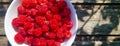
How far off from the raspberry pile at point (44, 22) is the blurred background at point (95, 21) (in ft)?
0.39

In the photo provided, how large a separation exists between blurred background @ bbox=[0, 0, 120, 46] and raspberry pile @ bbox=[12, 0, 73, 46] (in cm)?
12

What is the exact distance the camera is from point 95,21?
95 cm

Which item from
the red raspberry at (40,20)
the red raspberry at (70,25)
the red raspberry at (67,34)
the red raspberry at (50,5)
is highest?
the red raspberry at (50,5)

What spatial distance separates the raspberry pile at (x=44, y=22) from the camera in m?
0.80

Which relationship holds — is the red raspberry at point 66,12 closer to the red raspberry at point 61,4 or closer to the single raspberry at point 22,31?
the red raspberry at point 61,4

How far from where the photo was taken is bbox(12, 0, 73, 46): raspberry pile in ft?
2.63

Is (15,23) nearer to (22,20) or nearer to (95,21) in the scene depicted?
(22,20)

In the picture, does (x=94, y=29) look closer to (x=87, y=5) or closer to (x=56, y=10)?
(x=87, y=5)

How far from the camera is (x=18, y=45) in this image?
865mm

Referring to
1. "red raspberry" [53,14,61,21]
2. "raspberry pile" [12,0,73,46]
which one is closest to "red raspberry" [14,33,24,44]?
"raspberry pile" [12,0,73,46]

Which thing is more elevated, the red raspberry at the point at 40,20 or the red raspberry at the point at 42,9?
the red raspberry at the point at 42,9

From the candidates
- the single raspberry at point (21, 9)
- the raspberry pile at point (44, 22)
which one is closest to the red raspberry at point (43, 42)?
the raspberry pile at point (44, 22)

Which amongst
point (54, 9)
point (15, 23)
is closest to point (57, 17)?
point (54, 9)

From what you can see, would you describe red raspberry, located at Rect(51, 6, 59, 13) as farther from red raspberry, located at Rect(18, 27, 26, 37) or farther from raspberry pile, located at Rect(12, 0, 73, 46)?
red raspberry, located at Rect(18, 27, 26, 37)
